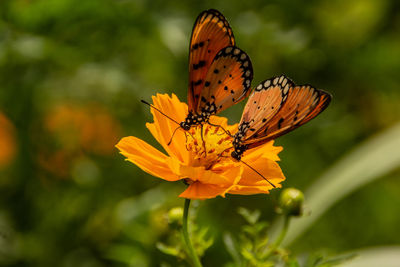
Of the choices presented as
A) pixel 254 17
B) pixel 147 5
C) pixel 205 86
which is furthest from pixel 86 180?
pixel 254 17

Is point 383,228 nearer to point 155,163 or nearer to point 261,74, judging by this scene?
point 261,74

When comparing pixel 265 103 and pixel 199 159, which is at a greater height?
pixel 265 103

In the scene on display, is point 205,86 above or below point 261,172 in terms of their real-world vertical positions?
above

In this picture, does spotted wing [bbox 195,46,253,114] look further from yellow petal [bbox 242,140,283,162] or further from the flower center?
yellow petal [bbox 242,140,283,162]

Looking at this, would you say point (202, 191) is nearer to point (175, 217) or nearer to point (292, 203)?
point (175, 217)

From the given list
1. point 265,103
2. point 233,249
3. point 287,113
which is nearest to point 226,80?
point 265,103

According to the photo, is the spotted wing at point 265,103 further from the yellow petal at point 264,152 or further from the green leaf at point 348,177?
the green leaf at point 348,177
